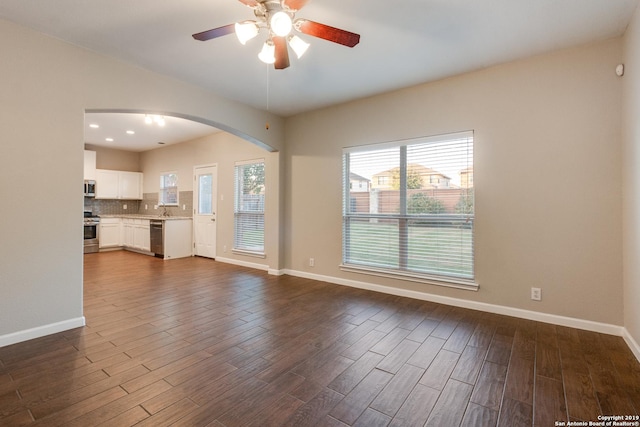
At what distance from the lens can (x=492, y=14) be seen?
2359 mm

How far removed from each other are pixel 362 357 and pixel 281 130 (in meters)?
3.99

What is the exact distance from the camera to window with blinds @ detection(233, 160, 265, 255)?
573 cm

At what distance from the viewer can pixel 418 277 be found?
3783 mm

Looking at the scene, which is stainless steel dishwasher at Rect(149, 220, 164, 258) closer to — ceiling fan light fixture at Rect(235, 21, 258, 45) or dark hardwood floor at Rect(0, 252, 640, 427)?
dark hardwood floor at Rect(0, 252, 640, 427)

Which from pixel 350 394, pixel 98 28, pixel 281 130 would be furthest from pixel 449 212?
pixel 98 28

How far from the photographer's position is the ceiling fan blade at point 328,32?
1998 millimetres

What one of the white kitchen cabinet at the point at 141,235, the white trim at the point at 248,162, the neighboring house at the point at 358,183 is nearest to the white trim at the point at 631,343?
the neighboring house at the point at 358,183

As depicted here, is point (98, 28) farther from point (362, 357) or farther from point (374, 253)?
point (374, 253)

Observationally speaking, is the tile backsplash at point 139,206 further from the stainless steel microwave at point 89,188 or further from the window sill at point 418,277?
A: the window sill at point 418,277

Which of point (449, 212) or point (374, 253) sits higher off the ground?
point (449, 212)

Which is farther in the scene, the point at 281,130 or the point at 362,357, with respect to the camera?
the point at 281,130

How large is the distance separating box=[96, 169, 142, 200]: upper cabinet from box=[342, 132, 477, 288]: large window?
276 inches

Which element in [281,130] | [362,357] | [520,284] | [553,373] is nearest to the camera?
[553,373]

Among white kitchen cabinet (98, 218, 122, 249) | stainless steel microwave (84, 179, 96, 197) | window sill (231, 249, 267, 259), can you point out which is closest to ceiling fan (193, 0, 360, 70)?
window sill (231, 249, 267, 259)
